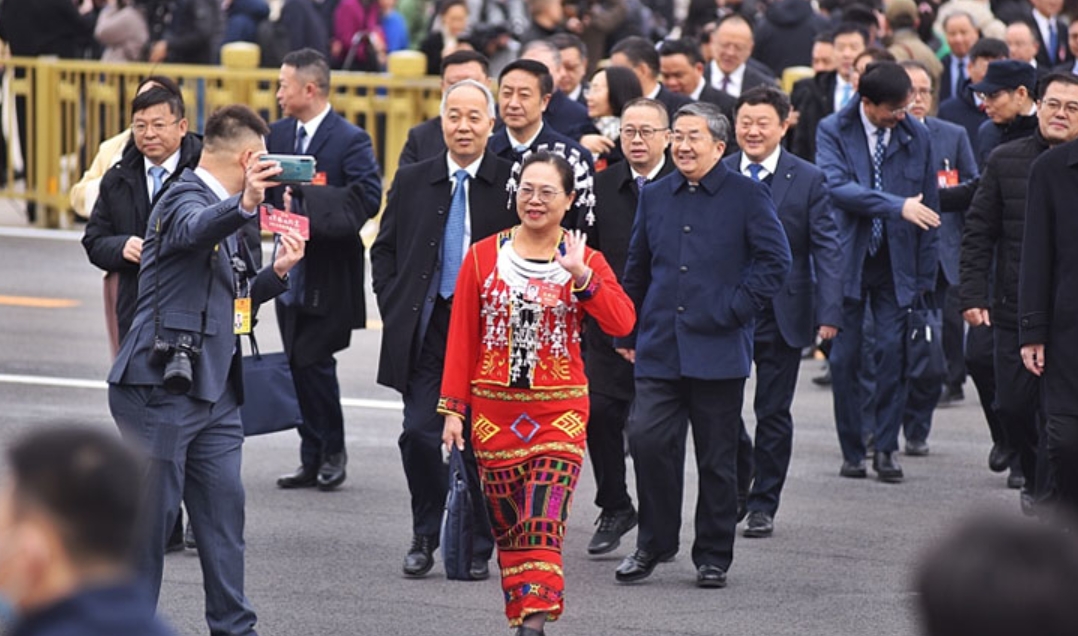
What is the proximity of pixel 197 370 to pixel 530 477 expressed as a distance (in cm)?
134

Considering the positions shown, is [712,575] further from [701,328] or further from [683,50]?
[683,50]

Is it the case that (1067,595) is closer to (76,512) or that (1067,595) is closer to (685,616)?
(76,512)

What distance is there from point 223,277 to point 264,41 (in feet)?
49.4

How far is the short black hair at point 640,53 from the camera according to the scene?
12.1m

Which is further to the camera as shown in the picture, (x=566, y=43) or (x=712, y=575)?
(x=566, y=43)

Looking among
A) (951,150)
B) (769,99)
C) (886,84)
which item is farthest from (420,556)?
(951,150)

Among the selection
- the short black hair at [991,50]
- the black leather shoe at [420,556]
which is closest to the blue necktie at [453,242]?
the black leather shoe at [420,556]

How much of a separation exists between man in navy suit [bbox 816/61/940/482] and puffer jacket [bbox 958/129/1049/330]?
1184 mm

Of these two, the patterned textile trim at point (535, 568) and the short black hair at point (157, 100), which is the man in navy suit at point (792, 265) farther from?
the short black hair at point (157, 100)

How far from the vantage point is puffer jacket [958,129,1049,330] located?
9.44 metres

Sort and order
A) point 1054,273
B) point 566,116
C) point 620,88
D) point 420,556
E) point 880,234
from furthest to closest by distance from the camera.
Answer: point 566,116, point 880,234, point 620,88, point 420,556, point 1054,273

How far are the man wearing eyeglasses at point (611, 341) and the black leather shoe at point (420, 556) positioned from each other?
82cm

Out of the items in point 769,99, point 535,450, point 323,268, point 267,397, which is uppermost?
point 769,99

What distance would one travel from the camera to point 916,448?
11523 mm
